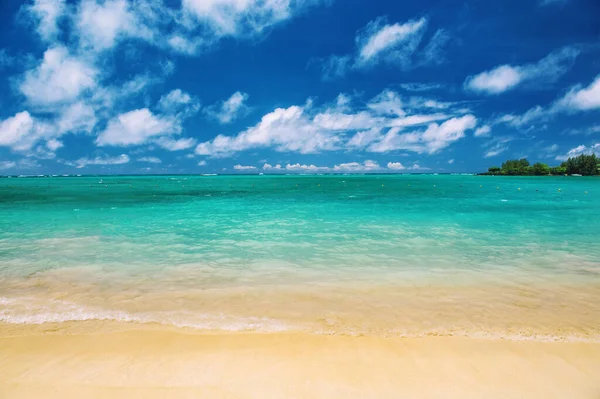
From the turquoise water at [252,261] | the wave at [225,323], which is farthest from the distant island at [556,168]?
the wave at [225,323]

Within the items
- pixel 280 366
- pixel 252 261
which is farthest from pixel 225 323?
pixel 252 261

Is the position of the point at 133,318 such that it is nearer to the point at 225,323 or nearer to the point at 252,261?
the point at 225,323

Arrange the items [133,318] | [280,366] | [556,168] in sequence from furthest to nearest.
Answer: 1. [556,168]
2. [133,318]
3. [280,366]

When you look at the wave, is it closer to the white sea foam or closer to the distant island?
the white sea foam

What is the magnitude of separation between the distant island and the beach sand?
19143 centimetres

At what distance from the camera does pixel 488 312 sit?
20.3 feet

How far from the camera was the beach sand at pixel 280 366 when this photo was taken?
3.87 metres

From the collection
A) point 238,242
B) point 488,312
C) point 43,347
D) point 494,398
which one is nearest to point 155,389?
point 43,347

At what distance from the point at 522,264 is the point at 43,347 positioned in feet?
39.8

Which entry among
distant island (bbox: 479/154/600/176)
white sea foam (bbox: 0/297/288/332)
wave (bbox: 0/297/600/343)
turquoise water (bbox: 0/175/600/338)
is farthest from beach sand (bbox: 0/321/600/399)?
distant island (bbox: 479/154/600/176)

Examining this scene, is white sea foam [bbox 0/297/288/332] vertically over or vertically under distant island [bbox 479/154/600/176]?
under

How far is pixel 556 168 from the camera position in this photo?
534ft

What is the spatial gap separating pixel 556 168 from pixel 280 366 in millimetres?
209217

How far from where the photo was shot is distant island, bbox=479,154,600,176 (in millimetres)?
144000
